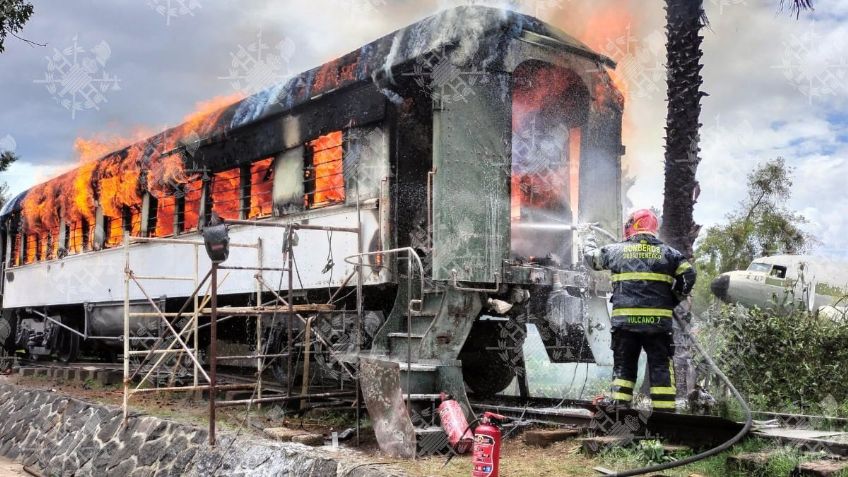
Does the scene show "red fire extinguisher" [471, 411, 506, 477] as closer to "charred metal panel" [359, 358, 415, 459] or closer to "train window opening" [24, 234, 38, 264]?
"charred metal panel" [359, 358, 415, 459]

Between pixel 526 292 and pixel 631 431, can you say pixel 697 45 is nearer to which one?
pixel 526 292

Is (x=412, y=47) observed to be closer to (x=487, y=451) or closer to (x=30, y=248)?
(x=487, y=451)

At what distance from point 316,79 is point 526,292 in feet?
11.0

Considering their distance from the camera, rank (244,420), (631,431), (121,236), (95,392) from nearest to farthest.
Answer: (631,431) → (244,420) → (95,392) → (121,236)

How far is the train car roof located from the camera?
7.01m

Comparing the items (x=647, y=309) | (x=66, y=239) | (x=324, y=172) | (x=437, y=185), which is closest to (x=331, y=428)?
(x=437, y=185)

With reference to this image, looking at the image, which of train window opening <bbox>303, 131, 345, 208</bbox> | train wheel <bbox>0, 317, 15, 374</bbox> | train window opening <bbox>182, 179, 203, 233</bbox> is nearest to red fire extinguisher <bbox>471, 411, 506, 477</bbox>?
train window opening <bbox>303, 131, 345, 208</bbox>

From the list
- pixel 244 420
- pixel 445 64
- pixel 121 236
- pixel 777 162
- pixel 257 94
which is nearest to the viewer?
pixel 445 64

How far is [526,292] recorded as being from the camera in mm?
7223

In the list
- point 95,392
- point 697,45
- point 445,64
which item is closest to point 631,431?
point 445,64

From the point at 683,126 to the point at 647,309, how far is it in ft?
11.4

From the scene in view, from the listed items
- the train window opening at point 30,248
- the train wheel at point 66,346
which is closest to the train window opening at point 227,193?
the train wheel at point 66,346

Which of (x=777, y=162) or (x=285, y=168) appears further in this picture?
(x=777, y=162)

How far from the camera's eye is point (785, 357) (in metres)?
7.23
